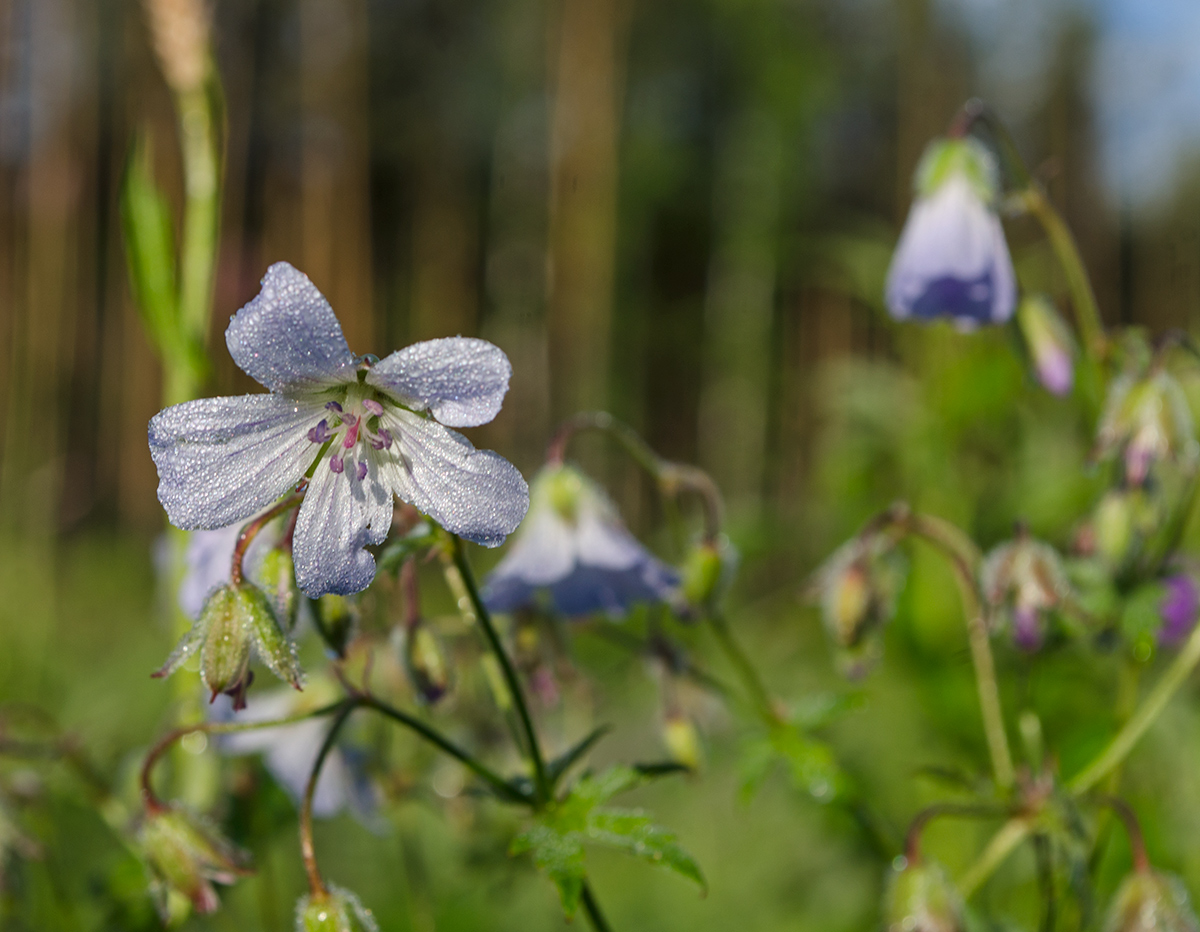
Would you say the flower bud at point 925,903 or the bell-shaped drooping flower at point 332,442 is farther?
the flower bud at point 925,903

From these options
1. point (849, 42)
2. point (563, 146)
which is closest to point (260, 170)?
point (563, 146)

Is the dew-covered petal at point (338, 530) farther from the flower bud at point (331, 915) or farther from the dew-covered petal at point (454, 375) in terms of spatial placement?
the flower bud at point (331, 915)

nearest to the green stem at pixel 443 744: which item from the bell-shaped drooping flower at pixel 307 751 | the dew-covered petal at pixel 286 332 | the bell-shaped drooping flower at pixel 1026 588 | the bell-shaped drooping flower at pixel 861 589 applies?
the dew-covered petal at pixel 286 332

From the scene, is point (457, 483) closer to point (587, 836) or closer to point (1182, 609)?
point (587, 836)

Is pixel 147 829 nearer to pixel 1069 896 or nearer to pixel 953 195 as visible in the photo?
pixel 1069 896

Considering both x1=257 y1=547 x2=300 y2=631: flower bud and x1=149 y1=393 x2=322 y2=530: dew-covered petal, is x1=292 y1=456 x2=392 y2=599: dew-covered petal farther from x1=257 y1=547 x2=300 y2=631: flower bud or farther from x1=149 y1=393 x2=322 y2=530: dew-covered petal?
x1=257 y1=547 x2=300 y2=631: flower bud

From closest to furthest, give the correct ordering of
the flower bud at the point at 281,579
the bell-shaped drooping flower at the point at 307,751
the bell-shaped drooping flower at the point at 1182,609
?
1. the flower bud at the point at 281,579
2. the bell-shaped drooping flower at the point at 307,751
3. the bell-shaped drooping flower at the point at 1182,609

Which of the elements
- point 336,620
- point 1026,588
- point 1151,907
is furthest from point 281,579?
point 1151,907
